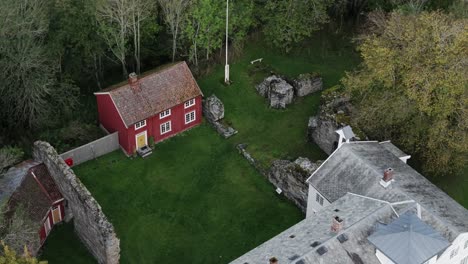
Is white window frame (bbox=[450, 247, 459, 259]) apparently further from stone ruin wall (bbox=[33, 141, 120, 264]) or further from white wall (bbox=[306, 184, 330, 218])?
stone ruin wall (bbox=[33, 141, 120, 264])

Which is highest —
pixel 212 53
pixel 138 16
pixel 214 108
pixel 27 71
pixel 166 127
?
pixel 138 16

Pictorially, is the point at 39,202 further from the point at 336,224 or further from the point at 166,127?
the point at 336,224

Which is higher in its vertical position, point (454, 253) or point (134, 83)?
point (134, 83)

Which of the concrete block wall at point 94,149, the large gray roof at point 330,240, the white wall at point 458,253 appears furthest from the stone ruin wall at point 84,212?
the white wall at point 458,253

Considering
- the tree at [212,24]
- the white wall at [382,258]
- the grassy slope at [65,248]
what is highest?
the tree at [212,24]

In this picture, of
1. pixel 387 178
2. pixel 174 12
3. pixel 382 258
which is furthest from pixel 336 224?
pixel 174 12

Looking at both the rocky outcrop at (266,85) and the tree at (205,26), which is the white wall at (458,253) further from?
the tree at (205,26)
